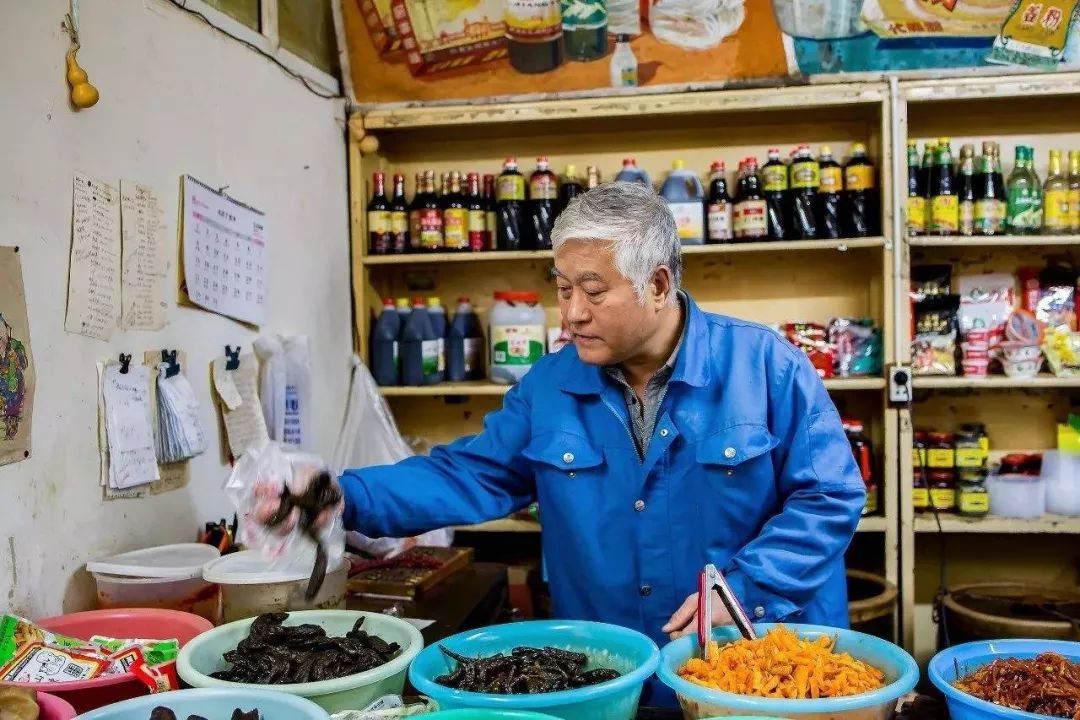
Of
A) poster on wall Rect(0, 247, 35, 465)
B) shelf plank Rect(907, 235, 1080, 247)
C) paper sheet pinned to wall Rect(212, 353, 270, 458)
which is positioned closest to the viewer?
poster on wall Rect(0, 247, 35, 465)

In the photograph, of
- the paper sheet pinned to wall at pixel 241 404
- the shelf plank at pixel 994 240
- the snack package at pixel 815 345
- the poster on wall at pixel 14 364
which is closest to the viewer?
the poster on wall at pixel 14 364

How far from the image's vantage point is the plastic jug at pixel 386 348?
338cm

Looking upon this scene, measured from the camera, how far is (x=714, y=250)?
10.3 ft

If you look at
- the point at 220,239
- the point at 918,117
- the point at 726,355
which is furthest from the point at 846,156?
the point at 220,239

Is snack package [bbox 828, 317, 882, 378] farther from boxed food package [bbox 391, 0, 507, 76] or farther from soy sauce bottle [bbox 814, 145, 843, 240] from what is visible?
boxed food package [bbox 391, 0, 507, 76]

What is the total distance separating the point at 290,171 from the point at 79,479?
134cm

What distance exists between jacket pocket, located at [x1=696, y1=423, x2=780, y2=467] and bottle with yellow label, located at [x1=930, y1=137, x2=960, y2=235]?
1.71 meters

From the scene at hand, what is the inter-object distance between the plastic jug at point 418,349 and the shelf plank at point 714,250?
21cm

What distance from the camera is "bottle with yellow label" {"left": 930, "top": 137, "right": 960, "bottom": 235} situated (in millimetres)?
3066

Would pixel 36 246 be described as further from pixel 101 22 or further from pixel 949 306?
pixel 949 306

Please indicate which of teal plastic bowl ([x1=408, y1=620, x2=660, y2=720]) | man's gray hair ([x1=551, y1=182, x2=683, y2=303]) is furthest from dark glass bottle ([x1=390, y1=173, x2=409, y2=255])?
teal plastic bowl ([x1=408, y1=620, x2=660, y2=720])

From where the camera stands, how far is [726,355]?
182 cm

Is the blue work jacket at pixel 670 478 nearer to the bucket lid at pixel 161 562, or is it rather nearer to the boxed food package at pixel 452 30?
the bucket lid at pixel 161 562

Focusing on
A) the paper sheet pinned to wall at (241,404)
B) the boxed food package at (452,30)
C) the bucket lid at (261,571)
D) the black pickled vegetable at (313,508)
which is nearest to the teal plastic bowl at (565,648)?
the black pickled vegetable at (313,508)
